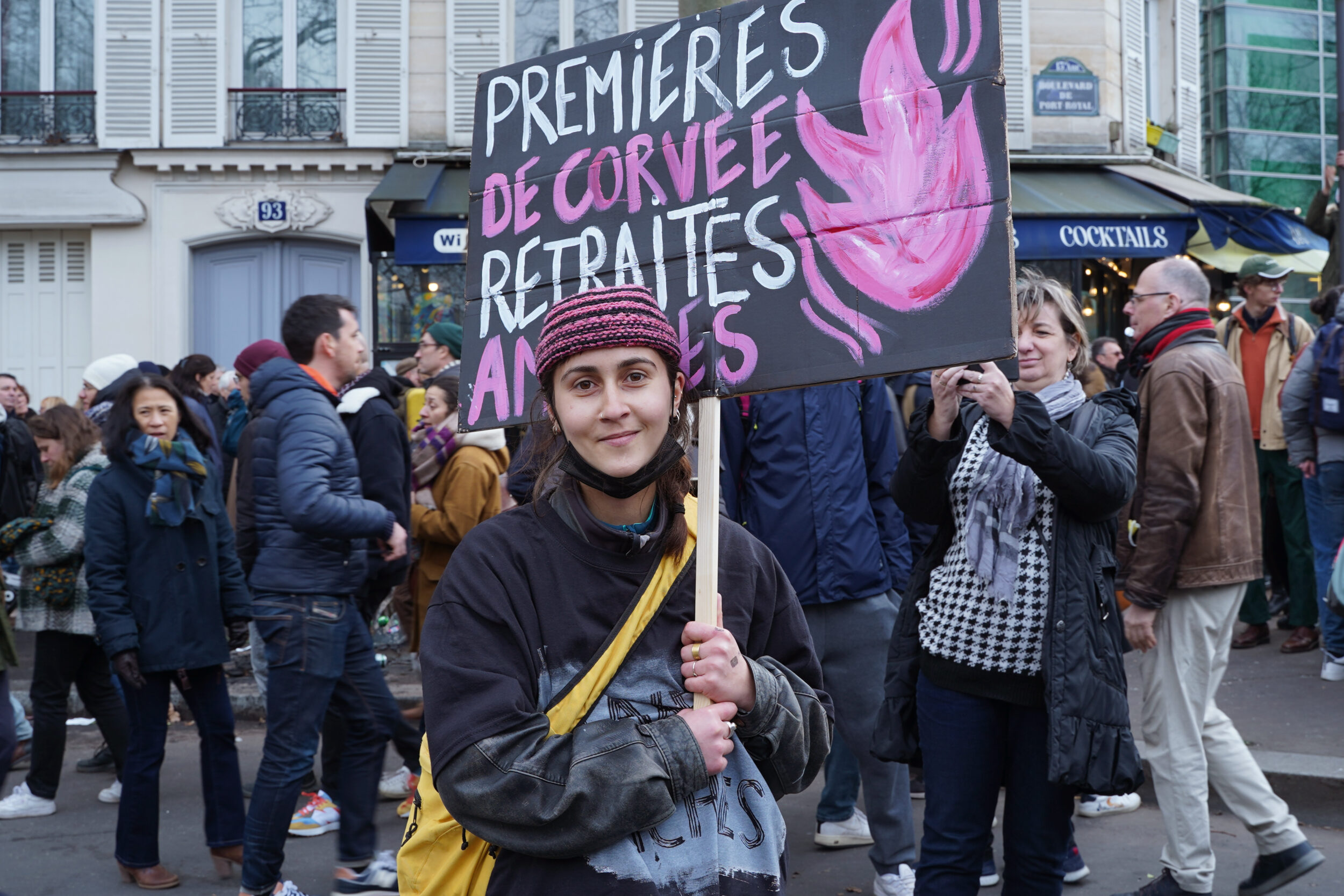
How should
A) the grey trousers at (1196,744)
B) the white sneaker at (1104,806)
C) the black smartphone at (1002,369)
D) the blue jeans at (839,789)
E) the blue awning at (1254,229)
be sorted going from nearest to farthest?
the black smartphone at (1002,369)
the grey trousers at (1196,744)
the blue jeans at (839,789)
the white sneaker at (1104,806)
the blue awning at (1254,229)

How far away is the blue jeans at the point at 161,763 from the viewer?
4656 millimetres

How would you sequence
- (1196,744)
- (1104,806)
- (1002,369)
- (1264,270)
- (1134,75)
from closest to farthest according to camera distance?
1. (1002,369)
2. (1196,744)
3. (1104,806)
4. (1264,270)
5. (1134,75)

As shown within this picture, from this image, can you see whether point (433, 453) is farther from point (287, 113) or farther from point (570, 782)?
point (287, 113)

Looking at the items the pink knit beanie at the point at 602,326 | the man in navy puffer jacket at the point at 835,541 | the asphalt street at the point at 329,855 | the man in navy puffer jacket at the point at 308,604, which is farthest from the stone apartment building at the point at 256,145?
the pink knit beanie at the point at 602,326

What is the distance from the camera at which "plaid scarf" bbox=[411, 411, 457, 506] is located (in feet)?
17.7

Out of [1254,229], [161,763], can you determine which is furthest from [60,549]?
[1254,229]

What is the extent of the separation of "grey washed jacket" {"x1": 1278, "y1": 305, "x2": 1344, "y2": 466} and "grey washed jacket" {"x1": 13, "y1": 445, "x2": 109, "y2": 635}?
19.6ft

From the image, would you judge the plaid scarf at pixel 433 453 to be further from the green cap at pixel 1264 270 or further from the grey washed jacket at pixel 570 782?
the green cap at pixel 1264 270

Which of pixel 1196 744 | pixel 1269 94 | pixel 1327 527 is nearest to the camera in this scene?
pixel 1196 744

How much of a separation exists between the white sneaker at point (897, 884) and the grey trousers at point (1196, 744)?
0.81 meters

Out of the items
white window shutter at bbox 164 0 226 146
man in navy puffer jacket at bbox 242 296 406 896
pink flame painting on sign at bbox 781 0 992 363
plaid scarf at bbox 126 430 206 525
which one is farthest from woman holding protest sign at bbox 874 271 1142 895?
white window shutter at bbox 164 0 226 146

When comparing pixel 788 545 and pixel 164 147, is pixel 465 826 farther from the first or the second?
pixel 164 147

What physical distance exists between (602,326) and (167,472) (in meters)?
3.24

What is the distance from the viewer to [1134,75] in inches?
601
